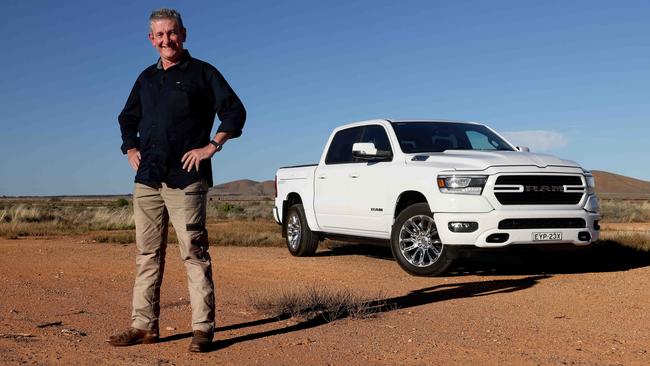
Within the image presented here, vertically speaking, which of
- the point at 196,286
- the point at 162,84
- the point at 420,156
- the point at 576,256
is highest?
the point at 162,84

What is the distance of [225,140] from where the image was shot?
5410 millimetres

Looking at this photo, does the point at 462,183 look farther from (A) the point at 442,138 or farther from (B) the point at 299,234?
(B) the point at 299,234

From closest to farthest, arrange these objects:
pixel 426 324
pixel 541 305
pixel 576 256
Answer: pixel 426 324
pixel 541 305
pixel 576 256

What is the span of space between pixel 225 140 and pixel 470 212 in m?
4.56

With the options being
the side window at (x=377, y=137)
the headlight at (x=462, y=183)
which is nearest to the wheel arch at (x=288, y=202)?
the side window at (x=377, y=137)

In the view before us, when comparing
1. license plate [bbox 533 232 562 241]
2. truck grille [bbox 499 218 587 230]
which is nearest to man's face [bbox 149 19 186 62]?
truck grille [bbox 499 218 587 230]

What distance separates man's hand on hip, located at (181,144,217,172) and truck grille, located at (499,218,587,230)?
4.80 m

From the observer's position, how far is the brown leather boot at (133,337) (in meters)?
5.54

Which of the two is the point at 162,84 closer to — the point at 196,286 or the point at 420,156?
the point at 196,286

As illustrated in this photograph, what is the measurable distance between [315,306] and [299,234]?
228 inches

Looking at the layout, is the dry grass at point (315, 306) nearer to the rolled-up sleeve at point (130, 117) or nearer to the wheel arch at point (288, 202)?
the rolled-up sleeve at point (130, 117)

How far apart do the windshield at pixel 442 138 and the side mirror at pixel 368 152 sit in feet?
0.87

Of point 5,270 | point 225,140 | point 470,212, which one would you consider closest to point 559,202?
point 470,212

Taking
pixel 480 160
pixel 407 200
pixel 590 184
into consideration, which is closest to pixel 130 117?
pixel 480 160
